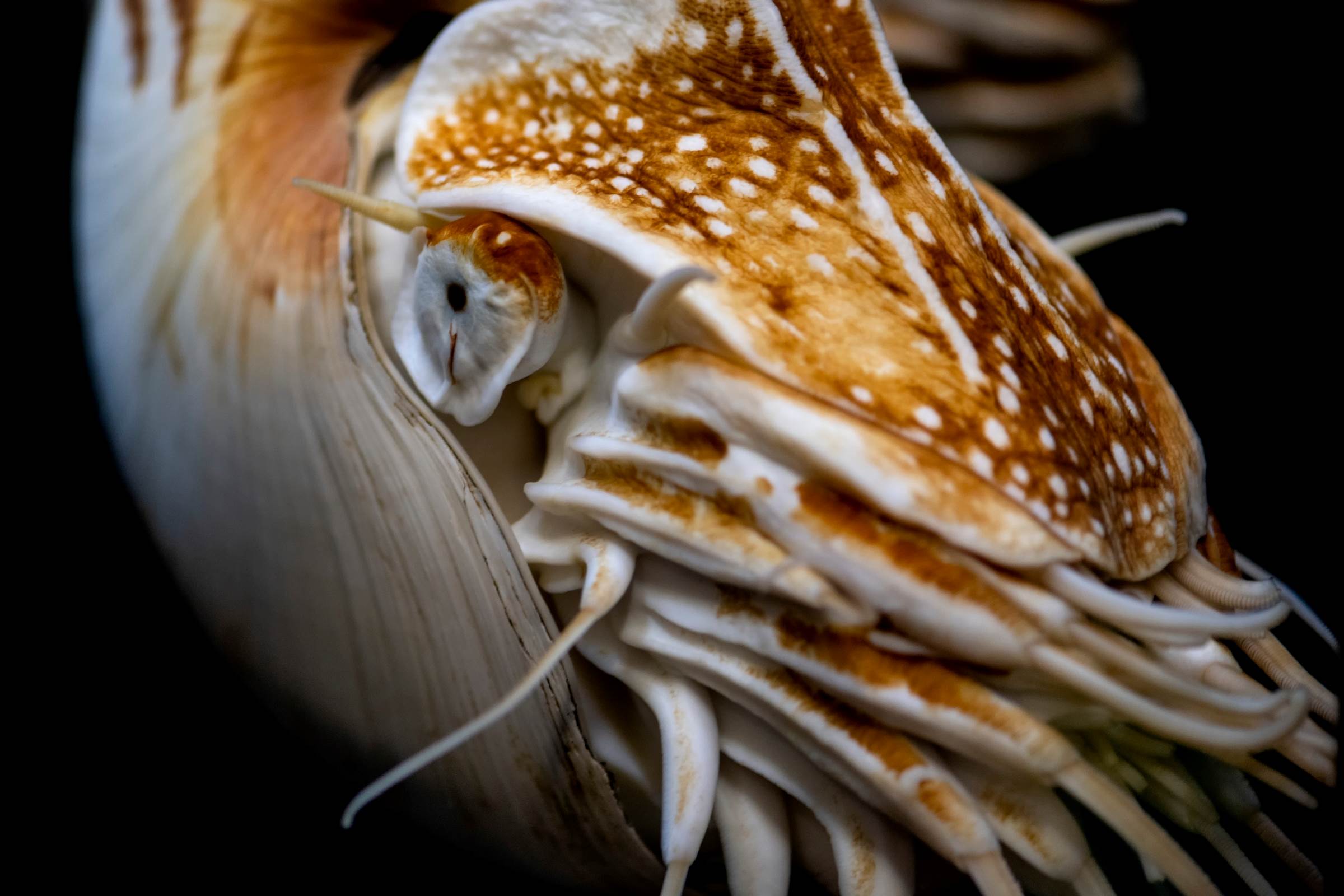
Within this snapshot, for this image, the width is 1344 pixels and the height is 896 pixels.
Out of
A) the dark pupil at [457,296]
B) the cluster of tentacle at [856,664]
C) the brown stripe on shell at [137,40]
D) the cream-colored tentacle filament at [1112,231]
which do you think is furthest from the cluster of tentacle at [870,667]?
the brown stripe on shell at [137,40]

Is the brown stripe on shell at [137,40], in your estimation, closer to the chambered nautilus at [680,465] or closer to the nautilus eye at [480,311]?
the chambered nautilus at [680,465]

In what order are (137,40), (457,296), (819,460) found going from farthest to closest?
(137,40)
(457,296)
(819,460)

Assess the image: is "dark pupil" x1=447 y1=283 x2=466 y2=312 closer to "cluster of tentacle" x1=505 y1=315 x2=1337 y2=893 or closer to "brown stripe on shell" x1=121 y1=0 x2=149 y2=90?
"cluster of tentacle" x1=505 y1=315 x2=1337 y2=893

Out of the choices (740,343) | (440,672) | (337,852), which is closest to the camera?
(740,343)

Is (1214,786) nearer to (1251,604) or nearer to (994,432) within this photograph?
(1251,604)

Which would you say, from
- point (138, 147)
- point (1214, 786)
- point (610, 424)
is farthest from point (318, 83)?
point (1214, 786)

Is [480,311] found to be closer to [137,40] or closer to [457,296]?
[457,296]

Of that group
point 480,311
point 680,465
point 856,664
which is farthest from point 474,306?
point 856,664

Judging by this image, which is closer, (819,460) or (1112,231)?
(819,460)
